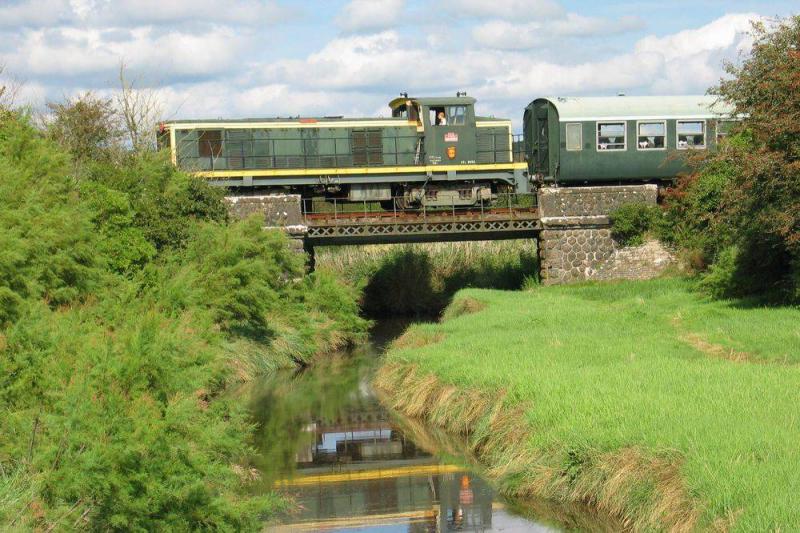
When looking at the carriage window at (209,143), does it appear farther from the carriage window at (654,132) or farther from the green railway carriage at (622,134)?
the carriage window at (654,132)

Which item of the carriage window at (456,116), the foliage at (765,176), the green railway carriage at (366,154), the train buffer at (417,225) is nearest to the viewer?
the foliage at (765,176)

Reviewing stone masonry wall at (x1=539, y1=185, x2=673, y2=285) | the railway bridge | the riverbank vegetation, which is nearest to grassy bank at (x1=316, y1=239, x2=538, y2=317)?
stone masonry wall at (x1=539, y1=185, x2=673, y2=285)

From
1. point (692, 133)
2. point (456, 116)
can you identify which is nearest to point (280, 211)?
point (456, 116)

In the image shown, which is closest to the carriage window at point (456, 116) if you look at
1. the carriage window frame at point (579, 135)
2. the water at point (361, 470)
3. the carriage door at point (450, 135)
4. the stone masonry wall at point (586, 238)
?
the carriage door at point (450, 135)

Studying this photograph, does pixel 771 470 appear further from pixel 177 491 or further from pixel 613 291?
pixel 613 291

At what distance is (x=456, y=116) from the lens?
4103 cm

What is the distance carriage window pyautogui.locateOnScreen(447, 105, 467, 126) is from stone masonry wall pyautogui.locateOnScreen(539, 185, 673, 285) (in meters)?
4.04

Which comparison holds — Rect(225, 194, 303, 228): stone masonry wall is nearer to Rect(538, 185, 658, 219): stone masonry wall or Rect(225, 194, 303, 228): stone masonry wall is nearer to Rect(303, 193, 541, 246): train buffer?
Rect(303, 193, 541, 246): train buffer

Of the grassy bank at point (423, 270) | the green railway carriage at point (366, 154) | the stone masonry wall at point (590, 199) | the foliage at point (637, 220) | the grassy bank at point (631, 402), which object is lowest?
the grassy bank at point (423, 270)

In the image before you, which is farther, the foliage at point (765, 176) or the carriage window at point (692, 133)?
the carriage window at point (692, 133)

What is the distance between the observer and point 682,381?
59.3ft

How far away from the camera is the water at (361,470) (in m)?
15.7

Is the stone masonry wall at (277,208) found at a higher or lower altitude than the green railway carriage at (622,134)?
lower

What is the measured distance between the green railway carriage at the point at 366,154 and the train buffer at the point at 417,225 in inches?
40.9
